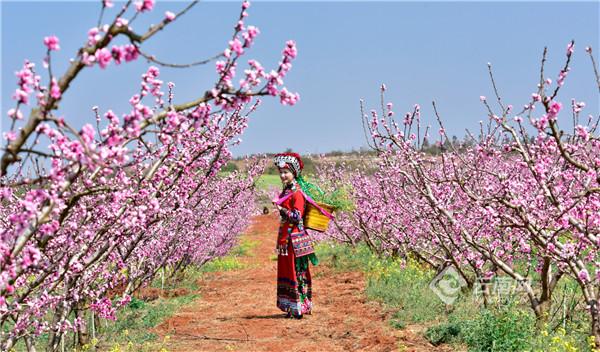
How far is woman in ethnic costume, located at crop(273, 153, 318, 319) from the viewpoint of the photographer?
31.1ft

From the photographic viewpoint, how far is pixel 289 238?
31.5ft

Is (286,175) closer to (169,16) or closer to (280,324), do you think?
(280,324)

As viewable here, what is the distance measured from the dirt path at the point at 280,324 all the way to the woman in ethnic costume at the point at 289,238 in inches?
13.9

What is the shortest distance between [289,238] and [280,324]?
1306 mm

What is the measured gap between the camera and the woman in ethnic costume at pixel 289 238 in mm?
9484

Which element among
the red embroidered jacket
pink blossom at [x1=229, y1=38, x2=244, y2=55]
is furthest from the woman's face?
pink blossom at [x1=229, y1=38, x2=244, y2=55]

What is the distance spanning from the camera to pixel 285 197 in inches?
373

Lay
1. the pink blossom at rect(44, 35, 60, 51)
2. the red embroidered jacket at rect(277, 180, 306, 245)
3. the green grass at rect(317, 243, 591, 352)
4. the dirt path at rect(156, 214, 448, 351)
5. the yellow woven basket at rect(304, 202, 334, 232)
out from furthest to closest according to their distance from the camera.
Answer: the yellow woven basket at rect(304, 202, 334, 232) → the red embroidered jacket at rect(277, 180, 306, 245) → the dirt path at rect(156, 214, 448, 351) → the green grass at rect(317, 243, 591, 352) → the pink blossom at rect(44, 35, 60, 51)

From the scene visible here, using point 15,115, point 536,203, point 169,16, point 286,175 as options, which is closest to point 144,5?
point 169,16

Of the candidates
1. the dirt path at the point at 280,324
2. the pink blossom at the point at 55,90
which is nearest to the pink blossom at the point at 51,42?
the pink blossom at the point at 55,90

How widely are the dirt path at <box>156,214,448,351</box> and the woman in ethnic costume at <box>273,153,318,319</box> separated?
0.35 meters

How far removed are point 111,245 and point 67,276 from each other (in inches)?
22.1

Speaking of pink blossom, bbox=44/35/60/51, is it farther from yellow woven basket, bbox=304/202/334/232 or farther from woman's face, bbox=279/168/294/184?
yellow woven basket, bbox=304/202/334/232

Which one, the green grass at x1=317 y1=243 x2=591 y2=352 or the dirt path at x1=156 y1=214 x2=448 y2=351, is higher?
the green grass at x1=317 y1=243 x2=591 y2=352
